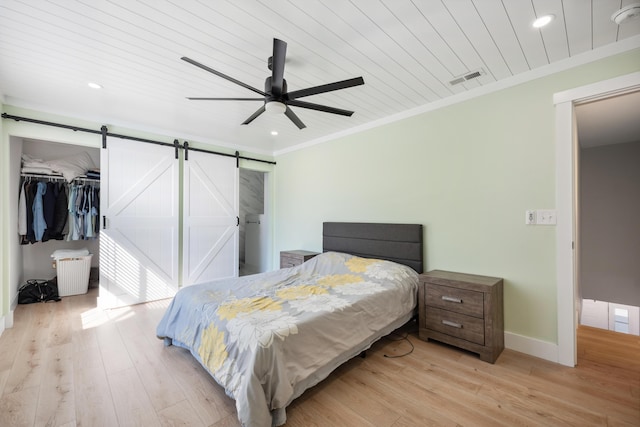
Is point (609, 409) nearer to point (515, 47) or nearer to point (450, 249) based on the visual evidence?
point (450, 249)

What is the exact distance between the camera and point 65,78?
2.50 metres

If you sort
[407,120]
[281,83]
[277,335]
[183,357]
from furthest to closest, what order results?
[407,120]
[183,357]
[281,83]
[277,335]

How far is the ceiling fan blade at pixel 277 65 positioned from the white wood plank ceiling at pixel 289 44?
10.6 inches

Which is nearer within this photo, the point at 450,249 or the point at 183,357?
the point at 183,357

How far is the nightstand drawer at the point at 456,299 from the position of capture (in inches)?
90.3

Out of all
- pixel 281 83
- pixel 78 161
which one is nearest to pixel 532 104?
pixel 281 83

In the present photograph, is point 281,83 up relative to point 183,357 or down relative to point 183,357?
up

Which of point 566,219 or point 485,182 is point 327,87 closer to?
point 485,182

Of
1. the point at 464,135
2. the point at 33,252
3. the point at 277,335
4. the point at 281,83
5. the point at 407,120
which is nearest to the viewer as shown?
the point at 277,335

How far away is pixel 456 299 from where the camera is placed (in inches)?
94.7

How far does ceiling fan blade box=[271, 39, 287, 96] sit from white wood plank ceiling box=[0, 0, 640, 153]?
0.27 meters

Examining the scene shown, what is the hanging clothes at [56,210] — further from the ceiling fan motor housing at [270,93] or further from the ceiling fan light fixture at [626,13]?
the ceiling fan light fixture at [626,13]

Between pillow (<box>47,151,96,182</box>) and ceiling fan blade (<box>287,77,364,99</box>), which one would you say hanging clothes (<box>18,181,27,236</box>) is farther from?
ceiling fan blade (<box>287,77,364,99</box>)

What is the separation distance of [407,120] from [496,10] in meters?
1.58
